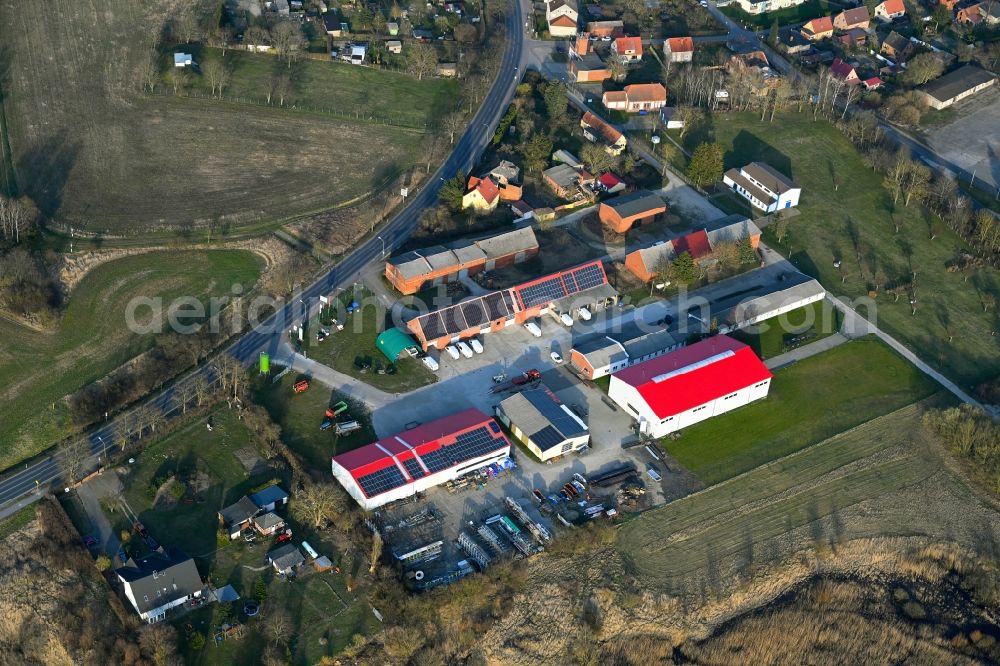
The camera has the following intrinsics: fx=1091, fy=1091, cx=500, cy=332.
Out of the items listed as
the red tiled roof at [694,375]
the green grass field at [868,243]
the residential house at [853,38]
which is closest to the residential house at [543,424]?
the red tiled roof at [694,375]

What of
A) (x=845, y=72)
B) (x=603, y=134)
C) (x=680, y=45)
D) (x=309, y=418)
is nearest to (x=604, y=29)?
(x=680, y=45)

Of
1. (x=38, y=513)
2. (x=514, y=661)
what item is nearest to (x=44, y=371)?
(x=38, y=513)

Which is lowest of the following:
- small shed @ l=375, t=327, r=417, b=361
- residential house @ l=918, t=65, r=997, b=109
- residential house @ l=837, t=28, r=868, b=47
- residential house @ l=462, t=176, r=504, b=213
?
residential house @ l=918, t=65, r=997, b=109

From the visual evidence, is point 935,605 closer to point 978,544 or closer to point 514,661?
point 978,544

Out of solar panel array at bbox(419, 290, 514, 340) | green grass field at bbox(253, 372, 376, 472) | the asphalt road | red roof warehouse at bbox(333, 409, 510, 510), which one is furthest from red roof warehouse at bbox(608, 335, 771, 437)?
the asphalt road

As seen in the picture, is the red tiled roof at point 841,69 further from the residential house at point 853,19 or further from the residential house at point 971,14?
the residential house at point 971,14

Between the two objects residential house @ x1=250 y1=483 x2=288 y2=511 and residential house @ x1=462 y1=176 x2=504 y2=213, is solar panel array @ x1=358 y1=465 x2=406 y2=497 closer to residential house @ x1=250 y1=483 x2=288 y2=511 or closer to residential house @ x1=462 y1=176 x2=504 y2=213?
residential house @ x1=250 y1=483 x2=288 y2=511
